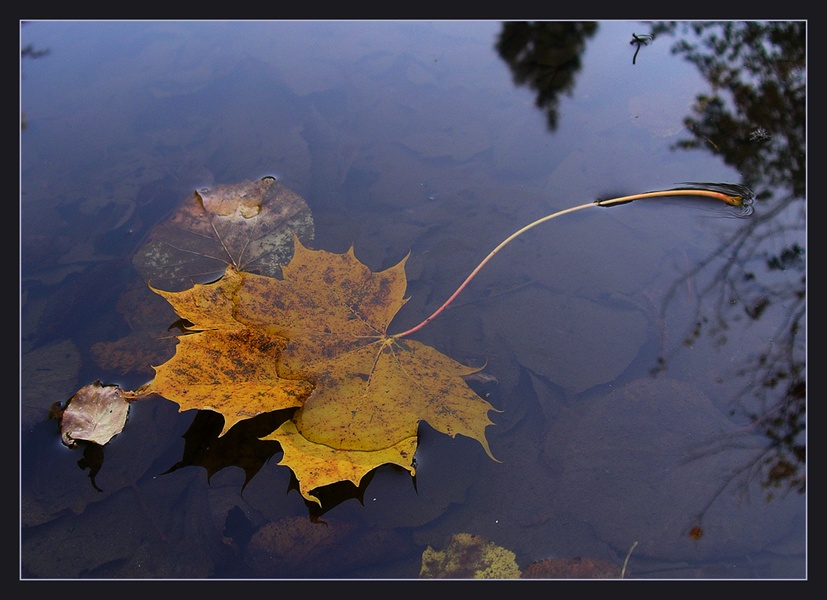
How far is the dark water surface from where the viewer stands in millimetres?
1680

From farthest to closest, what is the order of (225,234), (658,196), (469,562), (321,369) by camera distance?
(658,196) < (225,234) < (321,369) < (469,562)

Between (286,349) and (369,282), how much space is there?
1.24ft

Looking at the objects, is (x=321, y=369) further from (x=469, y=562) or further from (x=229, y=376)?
(x=469, y=562)

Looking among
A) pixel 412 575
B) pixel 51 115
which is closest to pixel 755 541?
pixel 412 575

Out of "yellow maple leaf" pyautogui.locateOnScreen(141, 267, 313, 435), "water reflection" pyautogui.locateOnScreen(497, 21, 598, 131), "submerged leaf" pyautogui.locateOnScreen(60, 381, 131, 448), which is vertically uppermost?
"water reflection" pyautogui.locateOnScreen(497, 21, 598, 131)

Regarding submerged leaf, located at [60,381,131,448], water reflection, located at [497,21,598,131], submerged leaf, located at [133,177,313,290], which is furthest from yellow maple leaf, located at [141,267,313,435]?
water reflection, located at [497,21,598,131]

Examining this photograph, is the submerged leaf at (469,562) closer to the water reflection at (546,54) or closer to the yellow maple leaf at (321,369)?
the yellow maple leaf at (321,369)

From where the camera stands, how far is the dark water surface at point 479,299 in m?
1.68

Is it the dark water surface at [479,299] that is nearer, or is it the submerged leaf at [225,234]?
the dark water surface at [479,299]

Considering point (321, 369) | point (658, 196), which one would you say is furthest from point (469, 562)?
point (658, 196)

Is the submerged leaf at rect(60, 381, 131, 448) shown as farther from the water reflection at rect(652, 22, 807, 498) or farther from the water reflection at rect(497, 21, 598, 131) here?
the water reflection at rect(497, 21, 598, 131)

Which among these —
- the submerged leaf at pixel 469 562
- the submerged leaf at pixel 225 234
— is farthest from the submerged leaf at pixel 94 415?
the submerged leaf at pixel 469 562

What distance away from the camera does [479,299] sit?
2.16 m

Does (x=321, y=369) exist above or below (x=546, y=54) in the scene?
below
